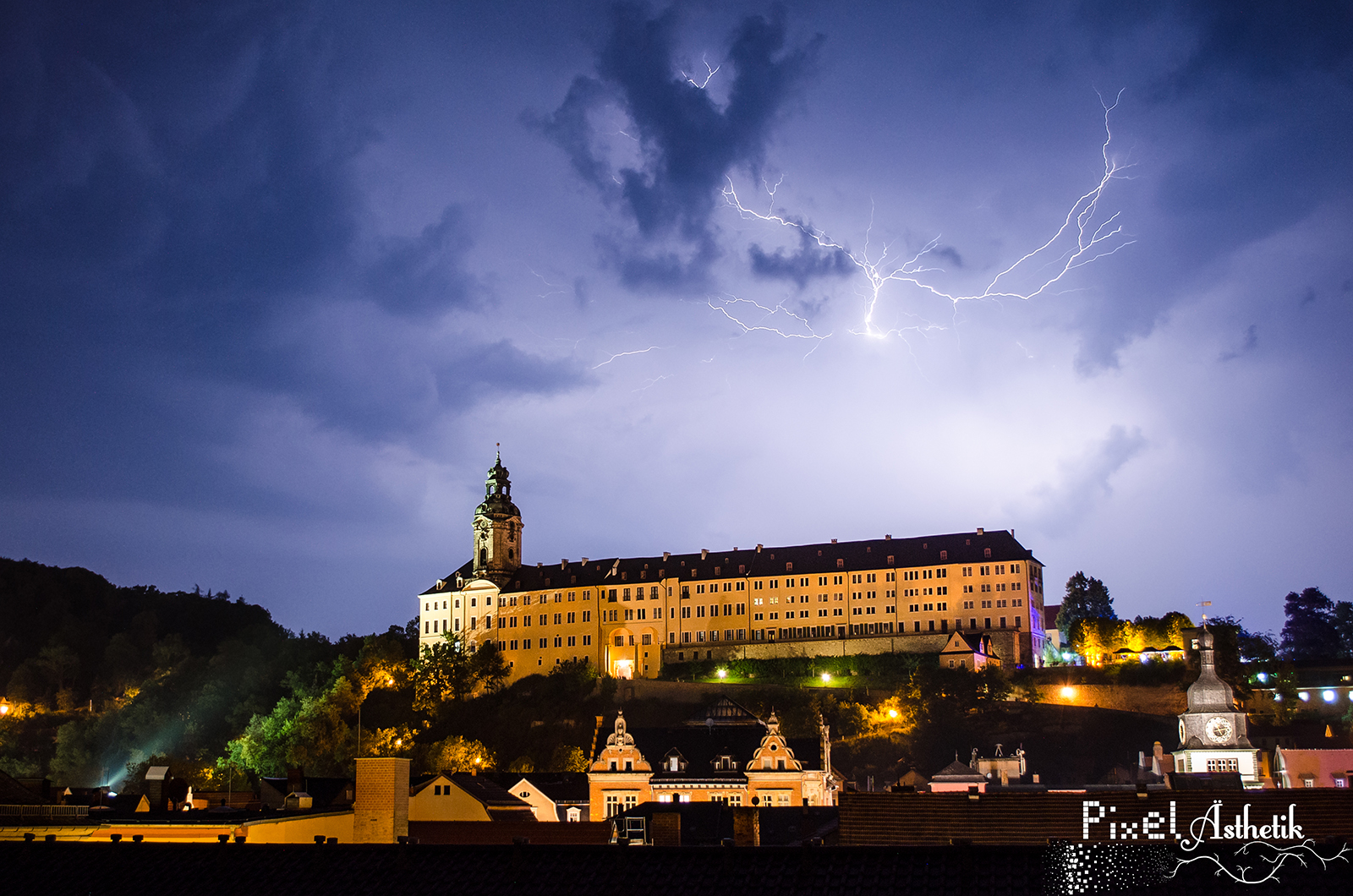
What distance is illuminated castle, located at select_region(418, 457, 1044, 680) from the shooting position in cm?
12006

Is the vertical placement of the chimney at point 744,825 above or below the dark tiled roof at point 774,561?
below

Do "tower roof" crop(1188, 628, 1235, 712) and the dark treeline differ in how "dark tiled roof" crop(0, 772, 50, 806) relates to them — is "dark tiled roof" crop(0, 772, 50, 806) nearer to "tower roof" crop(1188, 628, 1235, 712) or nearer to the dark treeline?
"tower roof" crop(1188, 628, 1235, 712)

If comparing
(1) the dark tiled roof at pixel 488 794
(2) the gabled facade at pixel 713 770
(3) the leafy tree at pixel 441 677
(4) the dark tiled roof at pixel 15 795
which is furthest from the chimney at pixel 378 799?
(3) the leafy tree at pixel 441 677

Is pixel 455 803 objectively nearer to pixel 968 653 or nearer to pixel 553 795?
pixel 553 795

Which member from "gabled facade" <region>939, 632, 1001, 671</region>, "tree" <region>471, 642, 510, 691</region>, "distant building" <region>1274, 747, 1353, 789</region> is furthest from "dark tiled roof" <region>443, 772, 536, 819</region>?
"tree" <region>471, 642, 510, 691</region>

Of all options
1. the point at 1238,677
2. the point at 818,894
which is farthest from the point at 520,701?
the point at 818,894

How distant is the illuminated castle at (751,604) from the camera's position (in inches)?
4727

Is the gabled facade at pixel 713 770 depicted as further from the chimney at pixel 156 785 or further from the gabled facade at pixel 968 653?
the gabled facade at pixel 968 653

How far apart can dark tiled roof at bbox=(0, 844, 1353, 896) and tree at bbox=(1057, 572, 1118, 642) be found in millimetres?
121494

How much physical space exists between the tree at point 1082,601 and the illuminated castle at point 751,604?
17.1 metres

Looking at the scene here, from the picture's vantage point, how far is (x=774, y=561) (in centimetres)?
13112

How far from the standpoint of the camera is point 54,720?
160375mm

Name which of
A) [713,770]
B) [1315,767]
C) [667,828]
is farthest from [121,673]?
[1315,767]

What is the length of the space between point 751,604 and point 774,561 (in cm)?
529
